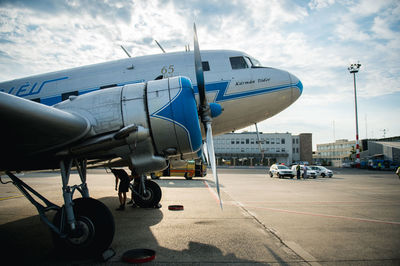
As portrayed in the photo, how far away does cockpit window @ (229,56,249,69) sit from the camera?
7399 millimetres

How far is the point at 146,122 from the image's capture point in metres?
4.67

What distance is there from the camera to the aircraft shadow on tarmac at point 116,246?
4.09m

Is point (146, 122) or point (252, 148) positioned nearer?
point (146, 122)

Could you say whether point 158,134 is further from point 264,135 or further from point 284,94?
point 264,135

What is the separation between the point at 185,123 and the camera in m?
4.73

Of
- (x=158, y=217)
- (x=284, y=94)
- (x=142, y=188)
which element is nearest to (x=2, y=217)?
(x=142, y=188)

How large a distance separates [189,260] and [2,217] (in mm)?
6598

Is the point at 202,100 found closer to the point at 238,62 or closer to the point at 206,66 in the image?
the point at 206,66

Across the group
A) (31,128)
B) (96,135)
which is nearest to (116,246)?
(96,135)

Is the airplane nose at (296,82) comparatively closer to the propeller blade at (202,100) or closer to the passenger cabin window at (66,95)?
the propeller blade at (202,100)

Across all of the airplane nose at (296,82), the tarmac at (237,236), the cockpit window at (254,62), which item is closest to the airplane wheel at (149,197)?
the tarmac at (237,236)

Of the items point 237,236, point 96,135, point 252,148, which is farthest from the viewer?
point 252,148

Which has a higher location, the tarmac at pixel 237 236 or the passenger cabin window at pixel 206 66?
the passenger cabin window at pixel 206 66

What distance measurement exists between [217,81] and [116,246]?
480cm
